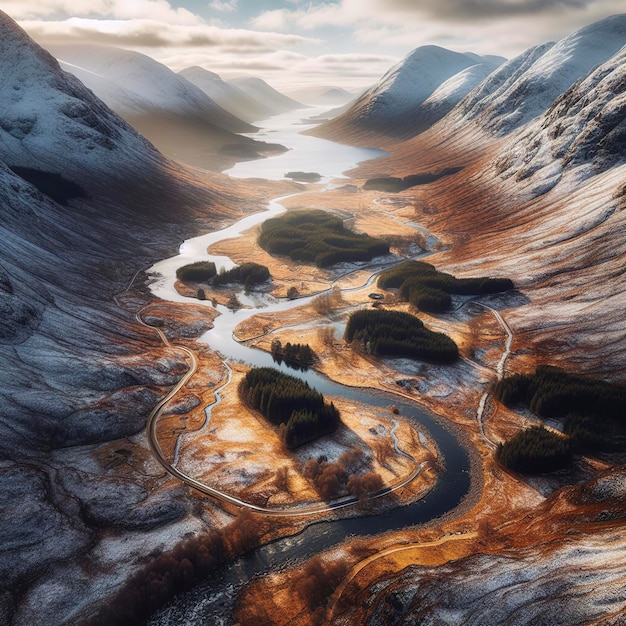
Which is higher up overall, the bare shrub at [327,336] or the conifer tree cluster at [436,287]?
the conifer tree cluster at [436,287]

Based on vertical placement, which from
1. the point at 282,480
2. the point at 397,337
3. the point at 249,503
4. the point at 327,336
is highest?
the point at 327,336

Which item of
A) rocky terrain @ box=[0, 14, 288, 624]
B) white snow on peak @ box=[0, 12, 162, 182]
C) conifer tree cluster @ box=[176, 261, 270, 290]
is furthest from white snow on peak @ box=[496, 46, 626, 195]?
white snow on peak @ box=[0, 12, 162, 182]

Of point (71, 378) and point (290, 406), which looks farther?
point (71, 378)

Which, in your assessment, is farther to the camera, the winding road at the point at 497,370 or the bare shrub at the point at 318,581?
the winding road at the point at 497,370

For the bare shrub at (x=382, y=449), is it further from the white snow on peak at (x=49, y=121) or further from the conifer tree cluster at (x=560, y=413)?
the white snow on peak at (x=49, y=121)

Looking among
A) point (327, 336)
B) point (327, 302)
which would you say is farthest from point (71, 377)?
point (327, 302)

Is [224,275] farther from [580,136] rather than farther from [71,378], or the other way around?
[580,136]

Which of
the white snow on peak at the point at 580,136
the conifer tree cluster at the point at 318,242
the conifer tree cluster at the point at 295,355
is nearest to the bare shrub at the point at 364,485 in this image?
the conifer tree cluster at the point at 295,355

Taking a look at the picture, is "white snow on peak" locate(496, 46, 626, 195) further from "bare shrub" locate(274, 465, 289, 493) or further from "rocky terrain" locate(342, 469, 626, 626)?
"bare shrub" locate(274, 465, 289, 493)
